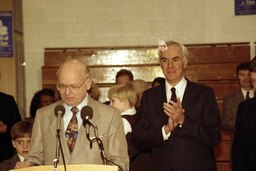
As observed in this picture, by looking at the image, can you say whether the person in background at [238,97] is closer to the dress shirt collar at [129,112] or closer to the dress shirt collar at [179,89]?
the dress shirt collar at [129,112]

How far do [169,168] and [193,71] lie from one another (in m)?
3.86

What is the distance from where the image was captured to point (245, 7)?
8.03 metres

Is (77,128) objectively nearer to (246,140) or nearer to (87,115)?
(87,115)

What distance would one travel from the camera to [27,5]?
8.12 m

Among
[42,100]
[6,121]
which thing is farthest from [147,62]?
[6,121]

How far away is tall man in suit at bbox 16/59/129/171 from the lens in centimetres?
328

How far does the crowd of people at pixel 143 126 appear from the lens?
329cm

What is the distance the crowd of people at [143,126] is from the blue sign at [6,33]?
3.34 meters

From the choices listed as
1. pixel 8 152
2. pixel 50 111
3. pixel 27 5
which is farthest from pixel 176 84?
pixel 27 5

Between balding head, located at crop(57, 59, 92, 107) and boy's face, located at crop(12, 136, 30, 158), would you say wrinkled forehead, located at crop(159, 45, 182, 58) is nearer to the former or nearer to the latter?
balding head, located at crop(57, 59, 92, 107)

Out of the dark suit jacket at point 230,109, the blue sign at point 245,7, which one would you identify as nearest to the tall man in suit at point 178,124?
the dark suit jacket at point 230,109

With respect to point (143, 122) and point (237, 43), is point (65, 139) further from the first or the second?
point (237, 43)

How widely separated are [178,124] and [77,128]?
811 mm

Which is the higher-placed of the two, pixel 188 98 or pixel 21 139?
pixel 188 98
